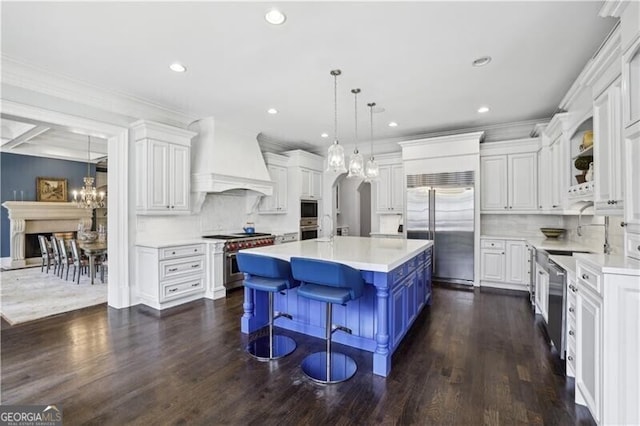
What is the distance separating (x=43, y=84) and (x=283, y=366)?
407 cm

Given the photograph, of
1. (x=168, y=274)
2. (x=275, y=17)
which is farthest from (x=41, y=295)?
(x=275, y=17)

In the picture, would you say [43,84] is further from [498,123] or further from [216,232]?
[498,123]

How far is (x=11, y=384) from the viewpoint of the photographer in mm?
2285

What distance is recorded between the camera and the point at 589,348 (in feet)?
6.16

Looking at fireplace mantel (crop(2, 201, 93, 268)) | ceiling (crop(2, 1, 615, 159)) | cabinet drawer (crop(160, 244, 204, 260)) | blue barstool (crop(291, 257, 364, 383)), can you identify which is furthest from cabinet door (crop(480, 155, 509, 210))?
fireplace mantel (crop(2, 201, 93, 268))

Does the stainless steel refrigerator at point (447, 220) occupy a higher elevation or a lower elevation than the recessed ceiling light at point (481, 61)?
lower

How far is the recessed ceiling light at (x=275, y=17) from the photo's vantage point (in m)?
2.35

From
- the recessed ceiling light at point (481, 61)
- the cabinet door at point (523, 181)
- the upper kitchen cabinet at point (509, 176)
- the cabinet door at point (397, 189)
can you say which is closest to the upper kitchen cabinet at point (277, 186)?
the cabinet door at point (397, 189)

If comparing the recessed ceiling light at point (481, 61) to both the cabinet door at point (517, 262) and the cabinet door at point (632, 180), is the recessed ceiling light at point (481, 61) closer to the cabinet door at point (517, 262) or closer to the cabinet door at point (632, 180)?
the cabinet door at point (632, 180)

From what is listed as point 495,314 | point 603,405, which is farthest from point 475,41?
point 495,314

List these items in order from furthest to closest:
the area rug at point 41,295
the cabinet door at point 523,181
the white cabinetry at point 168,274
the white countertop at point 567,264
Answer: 1. the cabinet door at point 523,181
2. the white cabinetry at point 168,274
3. the area rug at point 41,295
4. the white countertop at point 567,264

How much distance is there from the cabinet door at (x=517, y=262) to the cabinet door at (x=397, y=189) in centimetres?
205

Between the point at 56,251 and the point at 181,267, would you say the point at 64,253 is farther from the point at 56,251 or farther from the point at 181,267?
the point at 181,267

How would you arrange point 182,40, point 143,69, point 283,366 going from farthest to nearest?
point 143,69
point 182,40
point 283,366
